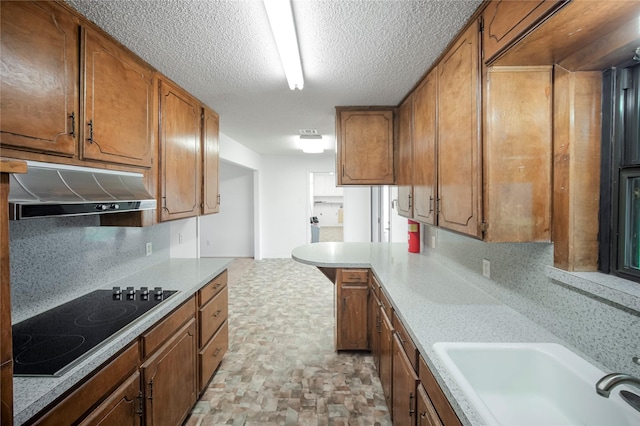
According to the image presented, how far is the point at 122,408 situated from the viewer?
1.24 m

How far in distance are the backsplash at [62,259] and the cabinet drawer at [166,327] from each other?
59cm

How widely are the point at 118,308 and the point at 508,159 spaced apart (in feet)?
6.76

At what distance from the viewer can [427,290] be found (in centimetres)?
178

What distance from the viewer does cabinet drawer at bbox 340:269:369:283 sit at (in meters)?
2.53

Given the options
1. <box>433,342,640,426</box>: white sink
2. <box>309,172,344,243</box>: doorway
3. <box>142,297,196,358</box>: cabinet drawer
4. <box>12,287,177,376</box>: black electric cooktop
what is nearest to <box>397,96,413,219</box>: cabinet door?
<box>433,342,640,426</box>: white sink

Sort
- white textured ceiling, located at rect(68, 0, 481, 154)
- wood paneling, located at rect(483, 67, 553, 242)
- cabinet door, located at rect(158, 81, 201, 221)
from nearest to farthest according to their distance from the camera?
wood paneling, located at rect(483, 67, 553, 242) < white textured ceiling, located at rect(68, 0, 481, 154) < cabinet door, located at rect(158, 81, 201, 221)

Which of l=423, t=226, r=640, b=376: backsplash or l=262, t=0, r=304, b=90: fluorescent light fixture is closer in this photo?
l=423, t=226, r=640, b=376: backsplash

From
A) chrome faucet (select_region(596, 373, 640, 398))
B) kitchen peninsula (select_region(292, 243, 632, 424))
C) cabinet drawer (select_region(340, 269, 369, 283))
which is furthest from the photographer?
cabinet drawer (select_region(340, 269, 369, 283))

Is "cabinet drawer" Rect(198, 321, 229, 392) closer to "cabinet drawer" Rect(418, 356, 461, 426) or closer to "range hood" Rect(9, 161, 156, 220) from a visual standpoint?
"range hood" Rect(9, 161, 156, 220)

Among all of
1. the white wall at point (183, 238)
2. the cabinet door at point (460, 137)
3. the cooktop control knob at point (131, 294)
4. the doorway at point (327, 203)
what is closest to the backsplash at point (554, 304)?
the cabinet door at point (460, 137)

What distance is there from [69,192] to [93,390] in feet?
2.60

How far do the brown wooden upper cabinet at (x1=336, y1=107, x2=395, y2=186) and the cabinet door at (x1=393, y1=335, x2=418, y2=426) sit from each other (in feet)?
5.34

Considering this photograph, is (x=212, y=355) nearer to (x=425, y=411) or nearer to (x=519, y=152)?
(x=425, y=411)

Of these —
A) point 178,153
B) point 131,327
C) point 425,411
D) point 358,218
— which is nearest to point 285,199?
point 358,218
